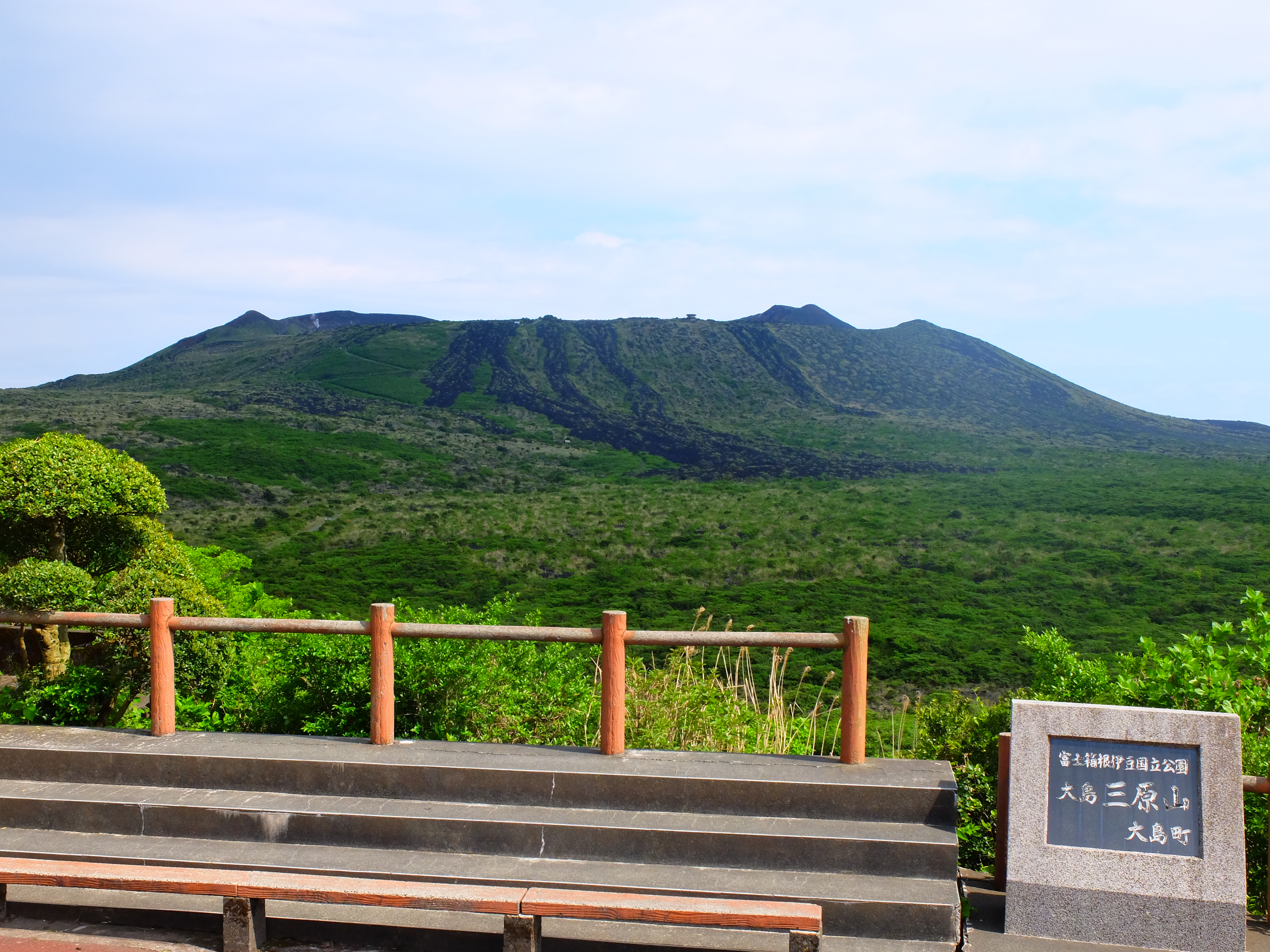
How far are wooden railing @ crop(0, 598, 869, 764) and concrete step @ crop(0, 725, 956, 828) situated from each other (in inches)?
7.8

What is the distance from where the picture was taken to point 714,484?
55.1 metres

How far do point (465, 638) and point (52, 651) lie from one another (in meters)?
4.14

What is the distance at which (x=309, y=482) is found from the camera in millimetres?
50438

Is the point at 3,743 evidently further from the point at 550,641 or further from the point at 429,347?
the point at 429,347

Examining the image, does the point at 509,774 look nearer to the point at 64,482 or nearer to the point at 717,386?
the point at 64,482

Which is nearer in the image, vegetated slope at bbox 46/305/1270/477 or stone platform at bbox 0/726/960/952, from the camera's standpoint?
stone platform at bbox 0/726/960/952

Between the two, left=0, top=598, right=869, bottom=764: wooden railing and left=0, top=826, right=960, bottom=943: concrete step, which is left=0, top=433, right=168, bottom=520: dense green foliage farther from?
left=0, top=826, right=960, bottom=943: concrete step

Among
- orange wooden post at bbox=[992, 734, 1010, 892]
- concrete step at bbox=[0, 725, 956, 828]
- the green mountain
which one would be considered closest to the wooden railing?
concrete step at bbox=[0, 725, 956, 828]

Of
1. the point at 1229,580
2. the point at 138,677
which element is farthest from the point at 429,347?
the point at 138,677

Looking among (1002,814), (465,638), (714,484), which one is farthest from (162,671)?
(714,484)

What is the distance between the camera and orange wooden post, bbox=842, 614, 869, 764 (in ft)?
18.9

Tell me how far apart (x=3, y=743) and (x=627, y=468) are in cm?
5516

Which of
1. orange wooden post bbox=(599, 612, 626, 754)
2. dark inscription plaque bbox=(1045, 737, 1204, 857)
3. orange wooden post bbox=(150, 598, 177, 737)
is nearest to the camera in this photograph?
dark inscription plaque bbox=(1045, 737, 1204, 857)

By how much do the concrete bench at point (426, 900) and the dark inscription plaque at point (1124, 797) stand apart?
1449 millimetres
